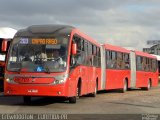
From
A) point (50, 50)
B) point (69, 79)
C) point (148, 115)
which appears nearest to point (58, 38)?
point (50, 50)

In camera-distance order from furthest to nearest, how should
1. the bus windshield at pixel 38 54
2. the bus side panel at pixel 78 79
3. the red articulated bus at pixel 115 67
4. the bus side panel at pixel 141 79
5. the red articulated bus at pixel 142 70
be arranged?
1. the bus side panel at pixel 141 79
2. the red articulated bus at pixel 142 70
3. the red articulated bus at pixel 115 67
4. the bus side panel at pixel 78 79
5. the bus windshield at pixel 38 54

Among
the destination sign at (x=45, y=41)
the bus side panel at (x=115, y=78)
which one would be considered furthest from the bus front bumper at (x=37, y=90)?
the bus side panel at (x=115, y=78)

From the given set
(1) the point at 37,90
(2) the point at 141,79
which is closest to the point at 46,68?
(1) the point at 37,90

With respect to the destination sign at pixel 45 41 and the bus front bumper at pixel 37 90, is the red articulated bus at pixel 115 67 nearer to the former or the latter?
the destination sign at pixel 45 41

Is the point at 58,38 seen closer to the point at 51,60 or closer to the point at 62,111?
the point at 51,60

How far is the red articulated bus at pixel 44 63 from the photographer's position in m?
16.5

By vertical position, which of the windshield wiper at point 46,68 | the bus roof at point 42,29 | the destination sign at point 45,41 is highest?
the bus roof at point 42,29

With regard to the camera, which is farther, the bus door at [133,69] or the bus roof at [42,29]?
the bus door at [133,69]

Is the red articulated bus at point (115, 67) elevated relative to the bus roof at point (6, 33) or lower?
lower

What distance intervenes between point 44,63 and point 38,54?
1.52 feet

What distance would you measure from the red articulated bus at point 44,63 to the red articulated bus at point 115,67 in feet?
25.3

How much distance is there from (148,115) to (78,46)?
511cm

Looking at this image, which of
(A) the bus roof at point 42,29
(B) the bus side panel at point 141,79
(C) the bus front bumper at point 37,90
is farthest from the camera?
(B) the bus side panel at point 141,79

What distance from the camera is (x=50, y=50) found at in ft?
55.4
